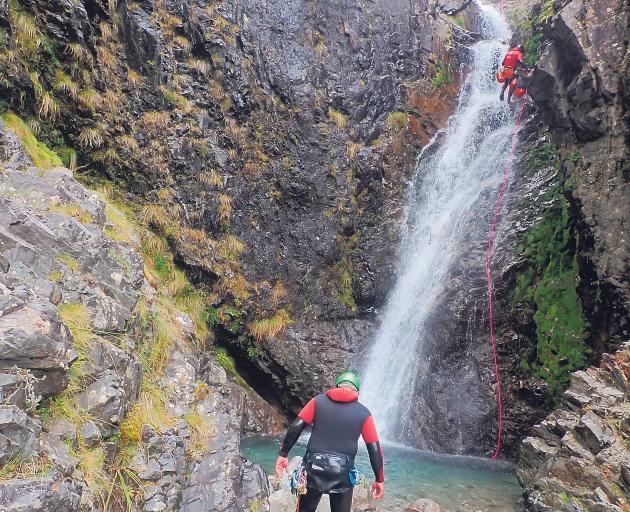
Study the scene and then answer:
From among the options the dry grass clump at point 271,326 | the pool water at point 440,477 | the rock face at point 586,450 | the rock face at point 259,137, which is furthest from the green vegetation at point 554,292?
the dry grass clump at point 271,326

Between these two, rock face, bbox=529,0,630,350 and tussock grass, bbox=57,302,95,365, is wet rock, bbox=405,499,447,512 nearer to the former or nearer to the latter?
rock face, bbox=529,0,630,350

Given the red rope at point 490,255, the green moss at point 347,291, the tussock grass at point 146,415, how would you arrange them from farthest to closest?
the green moss at point 347,291
the red rope at point 490,255
the tussock grass at point 146,415

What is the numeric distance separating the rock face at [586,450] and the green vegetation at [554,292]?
1.81 meters

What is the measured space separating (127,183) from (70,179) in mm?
2702

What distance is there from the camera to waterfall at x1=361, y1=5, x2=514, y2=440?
1051 cm

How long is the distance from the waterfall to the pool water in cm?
126

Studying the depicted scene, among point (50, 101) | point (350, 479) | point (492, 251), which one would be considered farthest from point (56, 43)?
point (492, 251)

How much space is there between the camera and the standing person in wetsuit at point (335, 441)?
3.79 meters

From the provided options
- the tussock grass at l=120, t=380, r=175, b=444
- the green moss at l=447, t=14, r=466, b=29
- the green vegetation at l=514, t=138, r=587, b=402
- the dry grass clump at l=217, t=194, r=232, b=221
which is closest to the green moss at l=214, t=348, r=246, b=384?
the dry grass clump at l=217, t=194, r=232, b=221

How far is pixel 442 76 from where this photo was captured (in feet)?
48.1

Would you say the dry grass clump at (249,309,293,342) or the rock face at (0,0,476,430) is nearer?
the rock face at (0,0,476,430)

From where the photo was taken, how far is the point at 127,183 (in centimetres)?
962

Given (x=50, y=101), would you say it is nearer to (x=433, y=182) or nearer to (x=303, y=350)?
(x=303, y=350)

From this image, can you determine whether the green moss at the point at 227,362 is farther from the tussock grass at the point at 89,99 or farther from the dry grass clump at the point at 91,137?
the tussock grass at the point at 89,99
